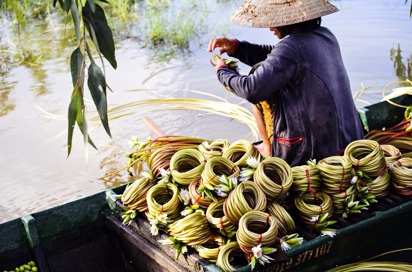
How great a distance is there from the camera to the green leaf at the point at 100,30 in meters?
2.43

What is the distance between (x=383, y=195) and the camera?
3260mm

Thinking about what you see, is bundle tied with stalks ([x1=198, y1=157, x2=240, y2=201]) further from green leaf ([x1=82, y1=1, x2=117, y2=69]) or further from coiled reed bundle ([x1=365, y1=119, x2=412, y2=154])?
coiled reed bundle ([x1=365, y1=119, x2=412, y2=154])

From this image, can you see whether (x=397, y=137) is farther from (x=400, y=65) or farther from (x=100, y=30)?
(x=400, y=65)

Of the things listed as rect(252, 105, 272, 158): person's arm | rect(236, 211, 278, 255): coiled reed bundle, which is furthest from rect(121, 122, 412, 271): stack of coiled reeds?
rect(252, 105, 272, 158): person's arm

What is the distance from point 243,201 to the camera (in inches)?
111

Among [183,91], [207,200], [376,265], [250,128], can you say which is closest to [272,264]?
[207,200]

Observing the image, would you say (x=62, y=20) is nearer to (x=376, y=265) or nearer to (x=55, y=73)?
(x=55, y=73)

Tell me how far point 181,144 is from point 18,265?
1.10 m

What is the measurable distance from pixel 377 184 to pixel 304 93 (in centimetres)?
58

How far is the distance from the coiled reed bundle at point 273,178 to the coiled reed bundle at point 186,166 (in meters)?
0.30

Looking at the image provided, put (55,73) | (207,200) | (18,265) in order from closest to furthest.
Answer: (207,200) → (18,265) → (55,73)

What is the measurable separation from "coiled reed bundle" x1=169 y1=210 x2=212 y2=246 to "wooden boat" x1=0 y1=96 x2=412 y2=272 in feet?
0.26

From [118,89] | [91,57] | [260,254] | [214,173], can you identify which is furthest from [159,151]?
[118,89]

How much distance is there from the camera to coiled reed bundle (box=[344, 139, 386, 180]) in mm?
3139
